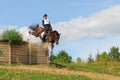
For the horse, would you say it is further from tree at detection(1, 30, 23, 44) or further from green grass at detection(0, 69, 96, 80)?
green grass at detection(0, 69, 96, 80)

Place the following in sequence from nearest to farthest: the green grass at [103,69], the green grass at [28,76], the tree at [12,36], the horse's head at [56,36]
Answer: the green grass at [28,76], the tree at [12,36], the green grass at [103,69], the horse's head at [56,36]

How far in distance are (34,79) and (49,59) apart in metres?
9.62

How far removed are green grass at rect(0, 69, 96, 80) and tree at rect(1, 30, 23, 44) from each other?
6791mm

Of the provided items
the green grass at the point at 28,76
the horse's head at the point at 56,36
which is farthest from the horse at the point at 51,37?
the green grass at the point at 28,76

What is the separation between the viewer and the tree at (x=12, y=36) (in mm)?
31452

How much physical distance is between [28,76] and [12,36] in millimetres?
8266

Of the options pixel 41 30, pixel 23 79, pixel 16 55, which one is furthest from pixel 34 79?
pixel 41 30

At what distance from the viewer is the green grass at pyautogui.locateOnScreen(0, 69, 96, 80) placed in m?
23.2

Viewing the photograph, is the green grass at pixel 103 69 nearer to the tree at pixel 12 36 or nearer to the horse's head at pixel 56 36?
the horse's head at pixel 56 36

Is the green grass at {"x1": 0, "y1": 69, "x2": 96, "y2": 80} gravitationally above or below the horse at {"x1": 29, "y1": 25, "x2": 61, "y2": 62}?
below

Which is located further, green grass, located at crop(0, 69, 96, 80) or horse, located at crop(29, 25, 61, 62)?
horse, located at crop(29, 25, 61, 62)

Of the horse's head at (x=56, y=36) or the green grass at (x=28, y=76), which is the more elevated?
the horse's head at (x=56, y=36)

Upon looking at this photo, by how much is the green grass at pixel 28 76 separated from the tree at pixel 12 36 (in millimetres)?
6791

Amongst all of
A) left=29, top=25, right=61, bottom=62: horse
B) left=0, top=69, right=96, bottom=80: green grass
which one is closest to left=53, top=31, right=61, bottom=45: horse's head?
left=29, top=25, right=61, bottom=62: horse
